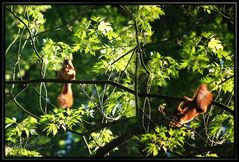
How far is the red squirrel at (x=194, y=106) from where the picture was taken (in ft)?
12.9

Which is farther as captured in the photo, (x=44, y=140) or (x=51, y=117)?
(x=44, y=140)

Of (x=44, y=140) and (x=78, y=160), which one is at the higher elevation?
(x=78, y=160)

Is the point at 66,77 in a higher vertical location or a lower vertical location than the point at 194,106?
higher

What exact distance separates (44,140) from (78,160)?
19.3ft

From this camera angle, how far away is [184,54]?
426 centimetres

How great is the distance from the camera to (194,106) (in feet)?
13.1

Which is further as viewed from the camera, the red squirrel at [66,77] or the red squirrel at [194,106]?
the red squirrel at [66,77]

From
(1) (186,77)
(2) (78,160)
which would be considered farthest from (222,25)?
(2) (78,160)

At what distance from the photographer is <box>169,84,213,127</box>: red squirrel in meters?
3.93

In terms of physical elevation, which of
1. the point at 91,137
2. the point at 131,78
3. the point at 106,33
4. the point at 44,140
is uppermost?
the point at 106,33

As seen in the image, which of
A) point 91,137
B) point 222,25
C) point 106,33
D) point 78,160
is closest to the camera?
point 78,160

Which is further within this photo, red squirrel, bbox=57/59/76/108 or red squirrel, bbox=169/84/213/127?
red squirrel, bbox=57/59/76/108

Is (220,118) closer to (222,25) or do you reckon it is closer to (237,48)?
(237,48)

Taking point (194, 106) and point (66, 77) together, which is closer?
point (194, 106)
